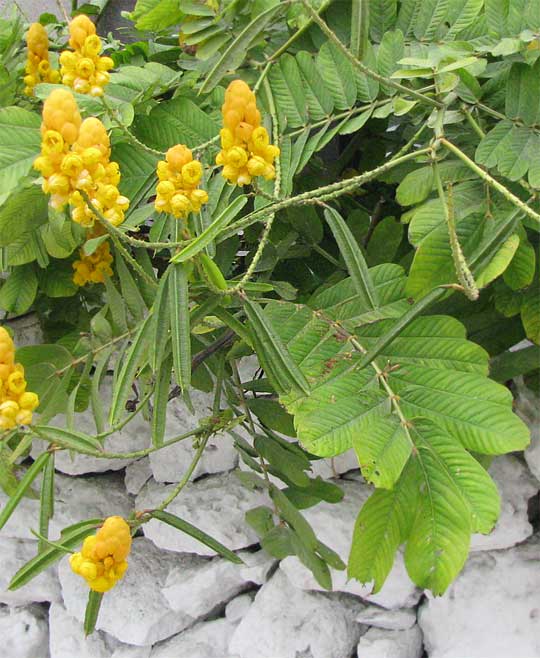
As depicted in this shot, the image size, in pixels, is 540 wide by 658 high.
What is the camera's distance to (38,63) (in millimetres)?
718

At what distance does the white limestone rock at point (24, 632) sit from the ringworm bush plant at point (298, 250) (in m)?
0.46

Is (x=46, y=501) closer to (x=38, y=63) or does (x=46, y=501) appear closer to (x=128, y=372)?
(x=128, y=372)

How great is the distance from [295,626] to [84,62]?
0.73 meters

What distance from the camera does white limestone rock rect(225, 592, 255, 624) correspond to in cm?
97

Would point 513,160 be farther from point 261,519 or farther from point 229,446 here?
point 229,446

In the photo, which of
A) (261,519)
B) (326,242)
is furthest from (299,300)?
(261,519)

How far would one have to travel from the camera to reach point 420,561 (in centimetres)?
49

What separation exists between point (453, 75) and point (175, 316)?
306 millimetres

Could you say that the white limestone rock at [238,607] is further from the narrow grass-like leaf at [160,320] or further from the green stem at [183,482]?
the narrow grass-like leaf at [160,320]

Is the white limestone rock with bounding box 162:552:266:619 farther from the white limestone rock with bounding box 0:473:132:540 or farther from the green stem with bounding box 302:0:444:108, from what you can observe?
the green stem with bounding box 302:0:444:108

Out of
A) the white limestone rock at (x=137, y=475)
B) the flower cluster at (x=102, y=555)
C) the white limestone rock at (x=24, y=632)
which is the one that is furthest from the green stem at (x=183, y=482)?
the white limestone rock at (x=24, y=632)

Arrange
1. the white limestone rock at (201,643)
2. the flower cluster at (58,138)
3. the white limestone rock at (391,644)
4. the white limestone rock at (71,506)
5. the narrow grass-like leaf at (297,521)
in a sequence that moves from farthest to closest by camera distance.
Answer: the white limestone rock at (71,506)
the white limestone rock at (201,643)
the white limestone rock at (391,644)
the narrow grass-like leaf at (297,521)
the flower cluster at (58,138)

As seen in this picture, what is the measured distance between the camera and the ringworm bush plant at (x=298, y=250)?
1.57 ft

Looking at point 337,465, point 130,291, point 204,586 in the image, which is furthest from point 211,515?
point 130,291
